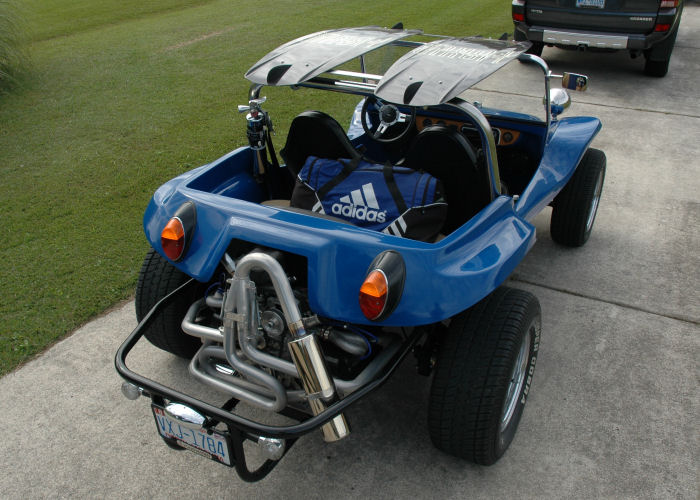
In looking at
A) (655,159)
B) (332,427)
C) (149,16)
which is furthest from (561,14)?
(149,16)

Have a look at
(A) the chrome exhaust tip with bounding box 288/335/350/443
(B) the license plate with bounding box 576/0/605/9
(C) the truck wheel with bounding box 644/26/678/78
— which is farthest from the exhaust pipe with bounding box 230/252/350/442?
(C) the truck wheel with bounding box 644/26/678/78

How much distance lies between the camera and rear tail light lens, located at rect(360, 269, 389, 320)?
2.21m

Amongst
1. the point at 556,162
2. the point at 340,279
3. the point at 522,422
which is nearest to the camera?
the point at 340,279

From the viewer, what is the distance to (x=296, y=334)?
2174 millimetres

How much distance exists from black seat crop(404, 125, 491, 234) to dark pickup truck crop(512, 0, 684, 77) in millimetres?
5681

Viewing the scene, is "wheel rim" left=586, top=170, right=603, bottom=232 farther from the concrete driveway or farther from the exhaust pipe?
the exhaust pipe

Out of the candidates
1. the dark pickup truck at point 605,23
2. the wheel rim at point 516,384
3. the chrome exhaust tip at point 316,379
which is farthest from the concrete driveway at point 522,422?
the dark pickup truck at point 605,23

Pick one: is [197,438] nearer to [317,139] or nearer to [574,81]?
[317,139]

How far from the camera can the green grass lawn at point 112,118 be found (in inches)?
162

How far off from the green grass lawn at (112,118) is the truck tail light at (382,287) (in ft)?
7.37

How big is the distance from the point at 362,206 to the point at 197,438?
3.93 feet

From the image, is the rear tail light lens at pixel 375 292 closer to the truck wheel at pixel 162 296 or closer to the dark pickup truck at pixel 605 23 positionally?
the truck wheel at pixel 162 296

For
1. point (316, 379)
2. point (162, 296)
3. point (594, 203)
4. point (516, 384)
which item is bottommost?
point (594, 203)

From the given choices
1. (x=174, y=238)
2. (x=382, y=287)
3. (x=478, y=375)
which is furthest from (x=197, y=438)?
(x=478, y=375)
